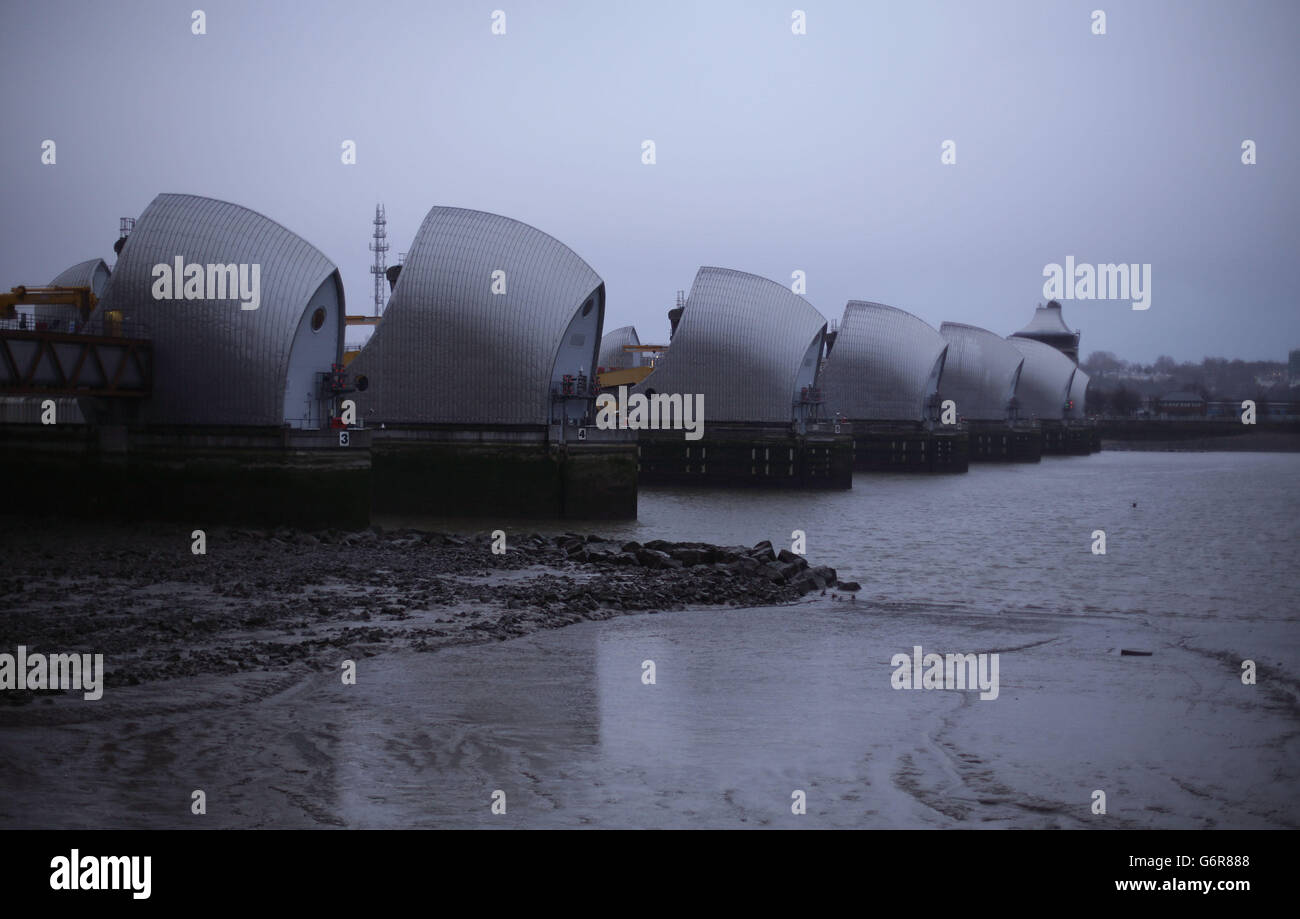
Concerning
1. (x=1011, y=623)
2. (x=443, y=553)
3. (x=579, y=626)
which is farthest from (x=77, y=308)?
(x=1011, y=623)

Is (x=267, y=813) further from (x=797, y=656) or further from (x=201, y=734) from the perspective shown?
(x=797, y=656)

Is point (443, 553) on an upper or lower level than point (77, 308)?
lower

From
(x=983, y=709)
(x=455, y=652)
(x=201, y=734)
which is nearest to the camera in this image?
(x=201, y=734)

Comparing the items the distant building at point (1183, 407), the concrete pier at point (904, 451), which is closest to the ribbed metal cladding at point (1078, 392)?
the distant building at point (1183, 407)

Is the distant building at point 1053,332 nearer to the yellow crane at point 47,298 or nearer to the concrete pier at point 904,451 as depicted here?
the concrete pier at point 904,451

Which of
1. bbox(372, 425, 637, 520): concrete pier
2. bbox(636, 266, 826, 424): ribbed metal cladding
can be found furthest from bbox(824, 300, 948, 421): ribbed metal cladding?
bbox(372, 425, 637, 520): concrete pier

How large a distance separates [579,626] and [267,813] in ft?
30.0

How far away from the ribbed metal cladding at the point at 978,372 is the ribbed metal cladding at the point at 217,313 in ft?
249

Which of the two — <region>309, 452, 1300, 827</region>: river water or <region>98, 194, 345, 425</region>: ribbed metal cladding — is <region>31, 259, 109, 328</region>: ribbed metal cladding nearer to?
<region>98, 194, 345, 425</region>: ribbed metal cladding

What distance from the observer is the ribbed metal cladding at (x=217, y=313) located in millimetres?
32781

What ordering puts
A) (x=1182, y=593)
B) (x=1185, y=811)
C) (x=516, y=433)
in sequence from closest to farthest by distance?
(x=1185, y=811) → (x=1182, y=593) → (x=516, y=433)

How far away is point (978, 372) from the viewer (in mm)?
105250

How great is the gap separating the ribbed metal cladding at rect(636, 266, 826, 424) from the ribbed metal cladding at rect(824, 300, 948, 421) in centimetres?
2023

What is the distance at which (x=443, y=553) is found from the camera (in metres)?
25.0
